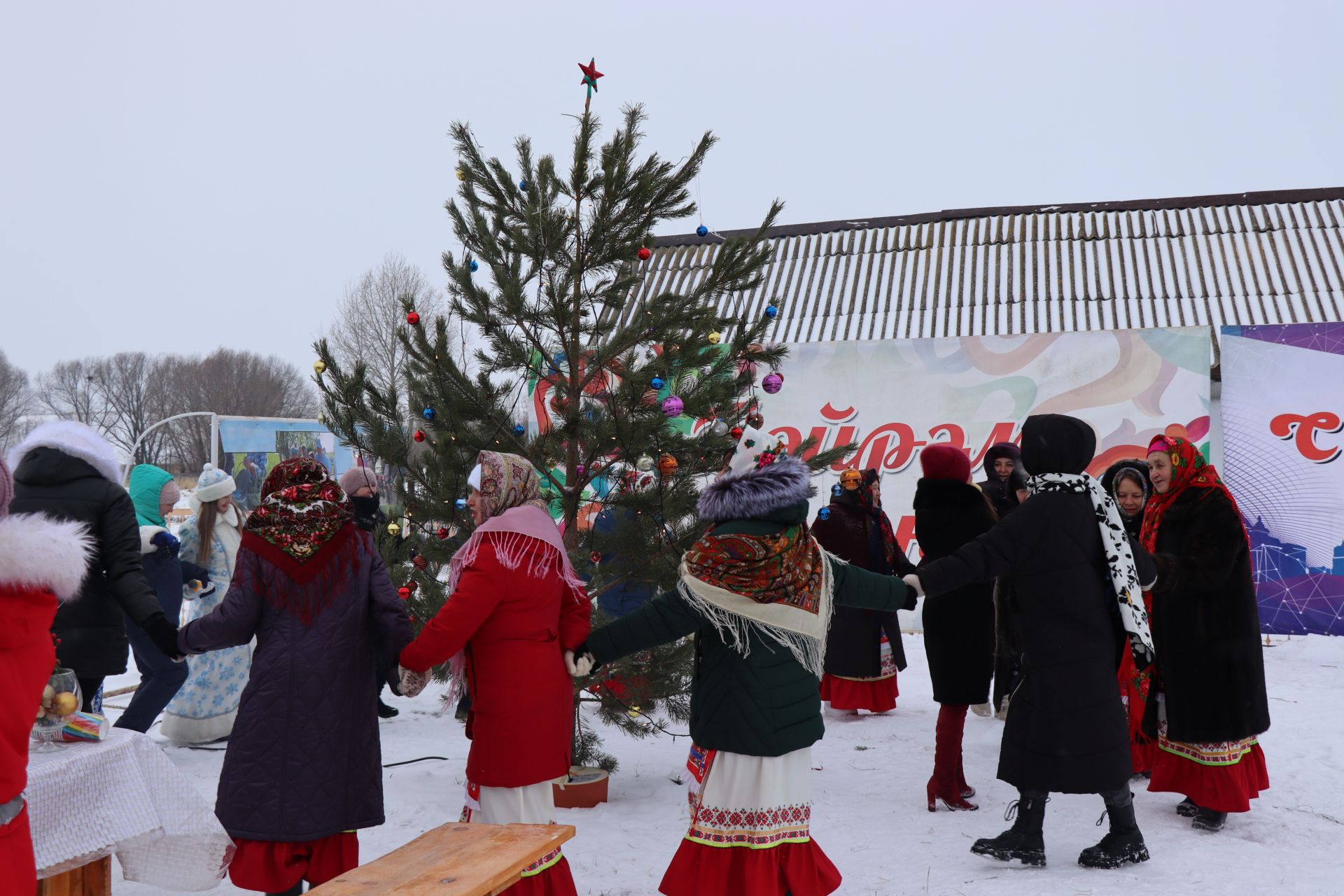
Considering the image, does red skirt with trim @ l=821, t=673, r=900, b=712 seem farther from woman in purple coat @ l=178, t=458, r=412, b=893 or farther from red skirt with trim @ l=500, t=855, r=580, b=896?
woman in purple coat @ l=178, t=458, r=412, b=893

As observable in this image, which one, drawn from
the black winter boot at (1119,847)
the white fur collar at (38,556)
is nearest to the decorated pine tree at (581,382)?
the black winter boot at (1119,847)

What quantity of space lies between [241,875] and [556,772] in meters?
1.02

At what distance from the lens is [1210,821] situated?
4504 millimetres

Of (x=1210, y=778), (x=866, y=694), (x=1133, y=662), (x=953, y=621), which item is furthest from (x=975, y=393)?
(x=1210, y=778)

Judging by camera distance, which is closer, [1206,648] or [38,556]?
[38,556]

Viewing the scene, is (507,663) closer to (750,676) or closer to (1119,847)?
(750,676)

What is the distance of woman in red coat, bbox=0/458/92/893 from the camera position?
203cm

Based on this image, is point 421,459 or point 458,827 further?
point 421,459

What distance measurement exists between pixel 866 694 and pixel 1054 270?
22.6 feet

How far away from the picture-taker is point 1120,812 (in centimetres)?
402

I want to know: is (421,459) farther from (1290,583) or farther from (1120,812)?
(1290,583)

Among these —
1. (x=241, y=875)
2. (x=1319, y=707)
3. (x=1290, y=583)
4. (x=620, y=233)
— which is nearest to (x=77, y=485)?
(x=241, y=875)

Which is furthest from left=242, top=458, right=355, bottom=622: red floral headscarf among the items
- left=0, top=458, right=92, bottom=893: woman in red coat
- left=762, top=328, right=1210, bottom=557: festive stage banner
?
left=762, top=328, right=1210, bottom=557: festive stage banner

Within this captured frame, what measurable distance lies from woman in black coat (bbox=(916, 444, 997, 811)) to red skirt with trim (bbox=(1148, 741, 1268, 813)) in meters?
0.84
